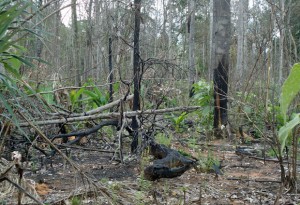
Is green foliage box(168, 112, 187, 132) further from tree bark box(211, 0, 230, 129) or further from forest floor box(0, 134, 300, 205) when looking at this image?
forest floor box(0, 134, 300, 205)

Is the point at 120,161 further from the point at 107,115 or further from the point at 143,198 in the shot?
the point at 143,198

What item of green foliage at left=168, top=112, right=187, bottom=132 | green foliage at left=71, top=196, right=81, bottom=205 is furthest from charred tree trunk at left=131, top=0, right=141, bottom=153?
green foliage at left=168, top=112, right=187, bottom=132

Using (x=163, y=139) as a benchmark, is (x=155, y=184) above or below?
below

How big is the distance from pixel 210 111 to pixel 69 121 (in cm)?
348

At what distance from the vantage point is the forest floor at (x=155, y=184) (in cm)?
277

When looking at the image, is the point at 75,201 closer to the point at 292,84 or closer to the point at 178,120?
the point at 292,84

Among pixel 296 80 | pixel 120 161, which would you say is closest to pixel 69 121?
pixel 120 161

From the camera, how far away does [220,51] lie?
6.41 metres

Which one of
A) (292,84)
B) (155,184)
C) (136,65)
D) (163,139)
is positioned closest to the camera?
(292,84)

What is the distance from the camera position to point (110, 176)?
3.69 metres

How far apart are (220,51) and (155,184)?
358cm

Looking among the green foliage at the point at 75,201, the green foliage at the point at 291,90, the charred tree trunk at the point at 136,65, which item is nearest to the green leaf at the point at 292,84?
the green foliage at the point at 291,90

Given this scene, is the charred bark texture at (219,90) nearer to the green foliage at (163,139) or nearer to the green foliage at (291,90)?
the green foliage at (163,139)

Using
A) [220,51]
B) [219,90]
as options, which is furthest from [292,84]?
[220,51]
